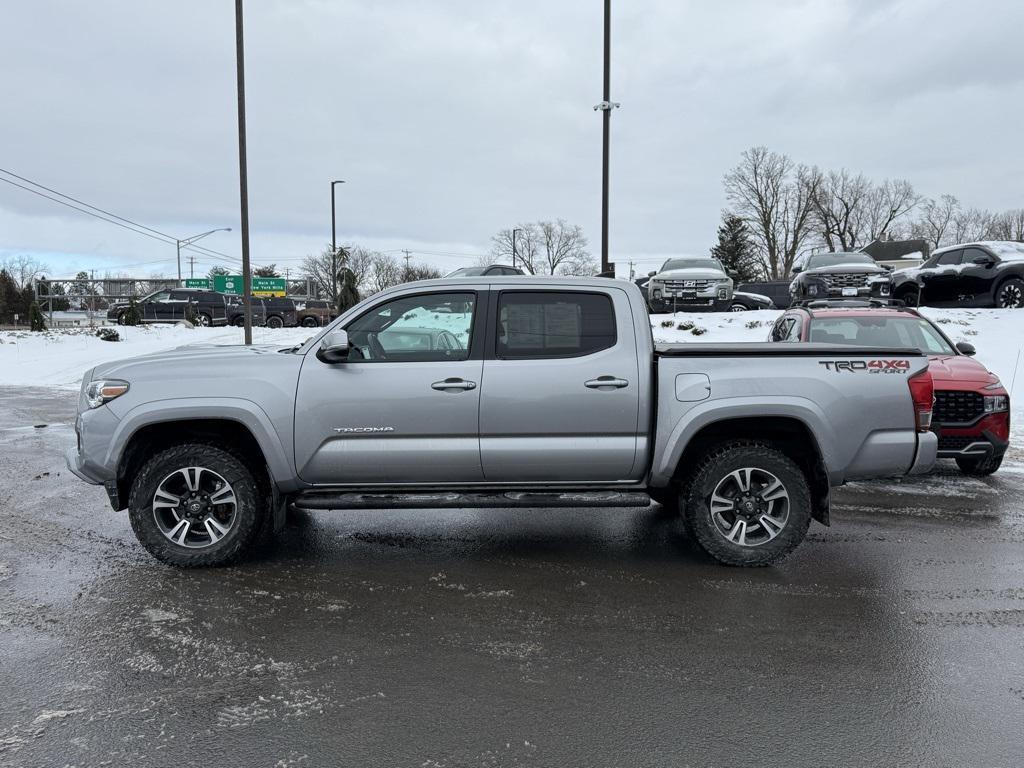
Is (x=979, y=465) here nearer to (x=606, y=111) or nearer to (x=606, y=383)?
(x=606, y=383)

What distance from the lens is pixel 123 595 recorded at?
14.7 feet

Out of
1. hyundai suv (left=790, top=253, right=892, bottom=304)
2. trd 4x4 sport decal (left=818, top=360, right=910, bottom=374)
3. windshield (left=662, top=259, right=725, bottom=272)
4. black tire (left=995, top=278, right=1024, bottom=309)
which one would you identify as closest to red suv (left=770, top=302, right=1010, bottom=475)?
trd 4x4 sport decal (left=818, top=360, right=910, bottom=374)

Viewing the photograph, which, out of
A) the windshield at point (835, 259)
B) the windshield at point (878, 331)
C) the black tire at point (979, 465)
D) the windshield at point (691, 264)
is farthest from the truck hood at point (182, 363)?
the windshield at point (691, 264)

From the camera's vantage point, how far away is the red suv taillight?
4844mm

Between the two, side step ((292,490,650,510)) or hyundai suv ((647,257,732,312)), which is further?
hyundai suv ((647,257,732,312))

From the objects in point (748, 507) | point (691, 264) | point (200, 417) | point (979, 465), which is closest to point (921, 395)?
point (748, 507)

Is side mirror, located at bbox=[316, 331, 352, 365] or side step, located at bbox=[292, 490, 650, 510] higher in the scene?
side mirror, located at bbox=[316, 331, 352, 365]

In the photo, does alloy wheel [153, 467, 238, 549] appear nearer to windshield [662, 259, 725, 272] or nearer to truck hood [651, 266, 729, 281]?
truck hood [651, 266, 729, 281]

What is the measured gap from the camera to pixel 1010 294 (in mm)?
18219

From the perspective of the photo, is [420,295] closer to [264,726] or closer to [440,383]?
[440,383]

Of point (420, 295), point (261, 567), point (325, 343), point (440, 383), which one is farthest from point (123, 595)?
point (420, 295)

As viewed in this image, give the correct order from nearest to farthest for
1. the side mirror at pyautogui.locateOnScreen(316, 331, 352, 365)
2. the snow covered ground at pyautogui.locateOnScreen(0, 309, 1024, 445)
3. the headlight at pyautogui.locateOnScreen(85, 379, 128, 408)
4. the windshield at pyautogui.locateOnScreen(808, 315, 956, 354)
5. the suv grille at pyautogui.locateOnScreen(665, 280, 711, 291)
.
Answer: the side mirror at pyautogui.locateOnScreen(316, 331, 352, 365)
the headlight at pyautogui.locateOnScreen(85, 379, 128, 408)
the windshield at pyautogui.locateOnScreen(808, 315, 956, 354)
the snow covered ground at pyautogui.locateOnScreen(0, 309, 1024, 445)
the suv grille at pyautogui.locateOnScreen(665, 280, 711, 291)

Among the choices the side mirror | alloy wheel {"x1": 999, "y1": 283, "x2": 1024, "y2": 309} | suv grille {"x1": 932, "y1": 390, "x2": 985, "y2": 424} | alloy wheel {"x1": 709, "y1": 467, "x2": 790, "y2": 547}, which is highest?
alloy wheel {"x1": 999, "y1": 283, "x2": 1024, "y2": 309}

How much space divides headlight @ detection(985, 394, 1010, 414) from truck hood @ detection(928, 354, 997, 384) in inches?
6.6
